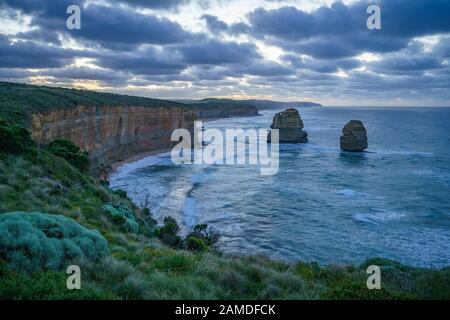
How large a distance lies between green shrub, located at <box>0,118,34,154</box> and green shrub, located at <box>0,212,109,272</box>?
1055 cm

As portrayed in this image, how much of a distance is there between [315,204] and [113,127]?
109ft

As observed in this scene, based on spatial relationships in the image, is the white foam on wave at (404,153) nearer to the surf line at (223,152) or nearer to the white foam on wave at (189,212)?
the surf line at (223,152)

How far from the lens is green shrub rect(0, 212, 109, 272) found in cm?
739

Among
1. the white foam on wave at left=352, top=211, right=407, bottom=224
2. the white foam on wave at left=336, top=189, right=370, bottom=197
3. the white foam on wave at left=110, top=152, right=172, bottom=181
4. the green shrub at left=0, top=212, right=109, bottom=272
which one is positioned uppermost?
the green shrub at left=0, top=212, right=109, bottom=272

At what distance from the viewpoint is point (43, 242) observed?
795 cm

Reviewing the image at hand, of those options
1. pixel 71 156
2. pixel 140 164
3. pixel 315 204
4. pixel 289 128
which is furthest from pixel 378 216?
pixel 289 128

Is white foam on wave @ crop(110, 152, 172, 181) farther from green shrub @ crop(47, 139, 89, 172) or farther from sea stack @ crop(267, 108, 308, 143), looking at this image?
sea stack @ crop(267, 108, 308, 143)

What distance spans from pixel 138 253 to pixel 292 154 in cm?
5644

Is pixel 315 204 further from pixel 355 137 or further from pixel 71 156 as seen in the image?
pixel 355 137

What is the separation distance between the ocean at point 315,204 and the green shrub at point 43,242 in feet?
44.2

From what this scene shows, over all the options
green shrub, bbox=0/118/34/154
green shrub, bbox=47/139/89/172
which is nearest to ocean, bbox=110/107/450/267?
green shrub, bbox=47/139/89/172
